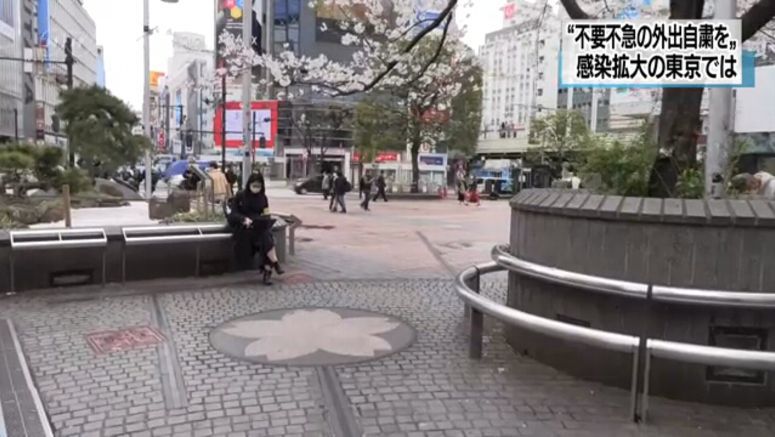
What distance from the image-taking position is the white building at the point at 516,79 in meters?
14.0

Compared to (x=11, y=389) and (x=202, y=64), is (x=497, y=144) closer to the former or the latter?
(x=202, y=64)

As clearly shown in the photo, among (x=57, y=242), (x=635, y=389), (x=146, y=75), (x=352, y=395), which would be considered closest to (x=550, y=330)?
(x=635, y=389)

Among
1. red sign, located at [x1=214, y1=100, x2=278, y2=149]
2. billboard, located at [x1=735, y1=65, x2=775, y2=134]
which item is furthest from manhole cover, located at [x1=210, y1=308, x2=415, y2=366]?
red sign, located at [x1=214, y1=100, x2=278, y2=149]

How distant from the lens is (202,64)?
91.9m

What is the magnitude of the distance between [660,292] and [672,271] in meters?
0.31

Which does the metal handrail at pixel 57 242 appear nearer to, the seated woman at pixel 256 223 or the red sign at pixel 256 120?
the seated woman at pixel 256 223

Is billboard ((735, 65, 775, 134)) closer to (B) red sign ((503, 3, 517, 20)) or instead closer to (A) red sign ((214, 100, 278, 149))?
(B) red sign ((503, 3, 517, 20))

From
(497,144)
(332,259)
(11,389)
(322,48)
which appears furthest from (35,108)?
(11,389)

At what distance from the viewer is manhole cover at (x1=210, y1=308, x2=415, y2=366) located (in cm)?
530

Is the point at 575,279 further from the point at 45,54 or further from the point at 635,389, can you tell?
the point at 45,54

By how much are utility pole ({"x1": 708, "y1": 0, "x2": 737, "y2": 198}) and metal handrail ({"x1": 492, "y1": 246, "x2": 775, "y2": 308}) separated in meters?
1.66

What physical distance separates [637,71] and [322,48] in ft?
237

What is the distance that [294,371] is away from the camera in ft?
16.2

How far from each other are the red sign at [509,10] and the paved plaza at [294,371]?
7190mm
